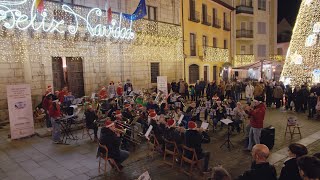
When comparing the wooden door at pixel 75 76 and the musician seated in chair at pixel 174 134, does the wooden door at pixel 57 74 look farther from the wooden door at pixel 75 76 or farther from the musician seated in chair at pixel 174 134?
the musician seated in chair at pixel 174 134

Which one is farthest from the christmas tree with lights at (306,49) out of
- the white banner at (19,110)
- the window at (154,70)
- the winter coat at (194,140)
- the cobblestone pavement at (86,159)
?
the white banner at (19,110)

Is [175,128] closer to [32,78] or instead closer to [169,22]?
[32,78]

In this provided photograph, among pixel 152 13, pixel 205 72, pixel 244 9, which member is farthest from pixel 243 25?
pixel 152 13

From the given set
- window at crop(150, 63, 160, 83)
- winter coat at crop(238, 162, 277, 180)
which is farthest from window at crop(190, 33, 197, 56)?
winter coat at crop(238, 162, 277, 180)

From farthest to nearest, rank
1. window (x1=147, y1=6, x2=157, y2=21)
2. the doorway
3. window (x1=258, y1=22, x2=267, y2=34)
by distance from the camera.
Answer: window (x1=258, y1=22, x2=267, y2=34) → window (x1=147, y1=6, x2=157, y2=21) → the doorway

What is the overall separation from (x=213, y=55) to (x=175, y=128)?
22772 millimetres

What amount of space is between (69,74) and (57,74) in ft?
2.53

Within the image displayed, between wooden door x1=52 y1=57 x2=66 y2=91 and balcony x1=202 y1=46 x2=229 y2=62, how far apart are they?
16132 millimetres

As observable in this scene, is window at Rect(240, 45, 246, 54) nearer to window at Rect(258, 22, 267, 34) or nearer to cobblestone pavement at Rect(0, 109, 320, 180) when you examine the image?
window at Rect(258, 22, 267, 34)

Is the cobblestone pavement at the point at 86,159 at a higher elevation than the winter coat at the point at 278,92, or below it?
below

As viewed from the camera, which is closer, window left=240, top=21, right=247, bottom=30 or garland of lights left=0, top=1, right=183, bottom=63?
garland of lights left=0, top=1, right=183, bottom=63

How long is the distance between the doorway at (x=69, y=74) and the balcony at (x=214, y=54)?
1498cm

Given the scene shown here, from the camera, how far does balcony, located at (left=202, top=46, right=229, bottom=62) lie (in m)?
27.4

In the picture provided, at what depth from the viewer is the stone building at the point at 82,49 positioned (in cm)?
1269
